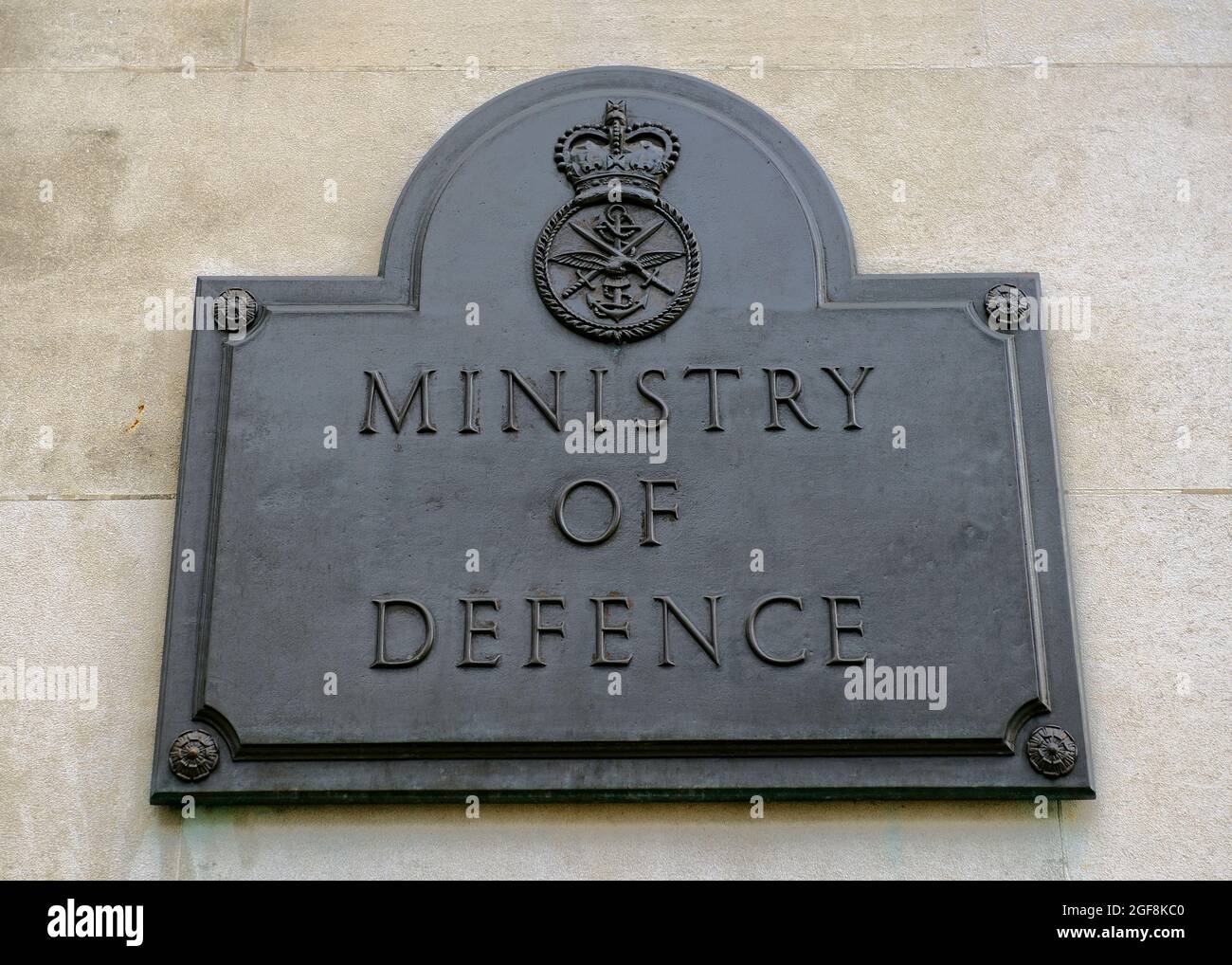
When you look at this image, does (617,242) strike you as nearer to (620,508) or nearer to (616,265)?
(616,265)

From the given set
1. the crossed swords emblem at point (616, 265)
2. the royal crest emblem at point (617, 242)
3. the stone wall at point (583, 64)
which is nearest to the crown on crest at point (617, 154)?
the royal crest emblem at point (617, 242)

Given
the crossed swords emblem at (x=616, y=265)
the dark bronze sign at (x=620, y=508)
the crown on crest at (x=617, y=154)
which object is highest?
the crown on crest at (x=617, y=154)

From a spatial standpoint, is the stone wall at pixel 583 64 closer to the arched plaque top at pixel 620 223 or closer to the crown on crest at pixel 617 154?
the arched plaque top at pixel 620 223

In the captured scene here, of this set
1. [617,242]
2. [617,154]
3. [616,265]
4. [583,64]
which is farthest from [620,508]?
[583,64]

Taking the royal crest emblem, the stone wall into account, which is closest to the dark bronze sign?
the royal crest emblem

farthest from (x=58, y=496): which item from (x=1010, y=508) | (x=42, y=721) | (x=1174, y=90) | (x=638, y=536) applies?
(x=1174, y=90)

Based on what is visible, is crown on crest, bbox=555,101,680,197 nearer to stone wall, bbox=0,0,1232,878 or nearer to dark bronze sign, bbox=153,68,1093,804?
dark bronze sign, bbox=153,68,1093,804

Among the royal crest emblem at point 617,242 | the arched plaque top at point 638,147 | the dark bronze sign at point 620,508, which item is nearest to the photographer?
the dark bronze sign at point 620,508

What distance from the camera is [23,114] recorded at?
5438mm

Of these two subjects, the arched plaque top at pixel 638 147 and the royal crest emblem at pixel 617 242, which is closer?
the royal crest emblem at pixel 617 242

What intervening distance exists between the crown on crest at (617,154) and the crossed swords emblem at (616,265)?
0.56 feet

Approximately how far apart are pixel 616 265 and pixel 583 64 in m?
1.02

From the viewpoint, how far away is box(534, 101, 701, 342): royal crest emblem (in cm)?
489

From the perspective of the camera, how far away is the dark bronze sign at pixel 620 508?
4.43m
